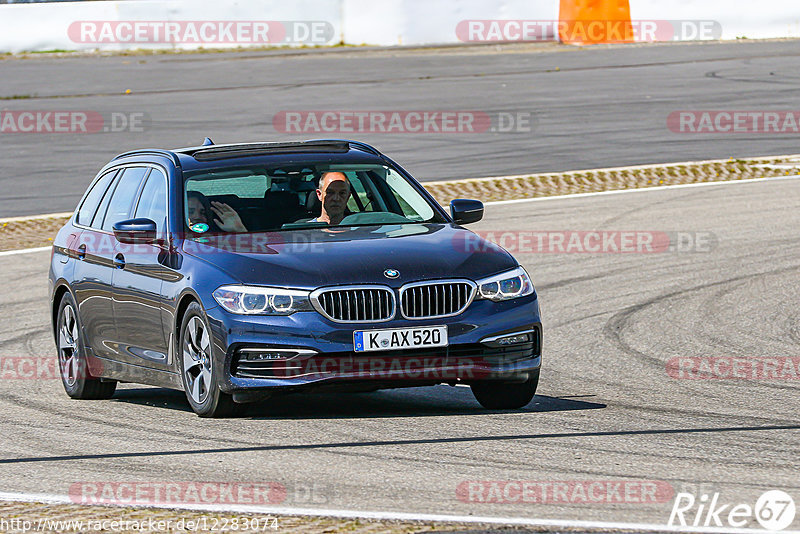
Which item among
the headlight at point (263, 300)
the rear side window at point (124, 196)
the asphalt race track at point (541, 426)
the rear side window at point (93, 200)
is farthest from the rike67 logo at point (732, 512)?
the rear side window at point (93, 200)

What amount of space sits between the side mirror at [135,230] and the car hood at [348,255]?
25cm

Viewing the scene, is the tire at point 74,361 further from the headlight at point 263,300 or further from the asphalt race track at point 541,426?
the headlight at point 263,300

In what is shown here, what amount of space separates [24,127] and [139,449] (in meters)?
21.5

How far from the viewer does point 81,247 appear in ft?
34.6

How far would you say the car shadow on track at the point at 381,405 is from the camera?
29.3ft

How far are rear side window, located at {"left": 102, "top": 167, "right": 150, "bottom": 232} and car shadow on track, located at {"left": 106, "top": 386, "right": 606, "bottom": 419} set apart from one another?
1.28 metres

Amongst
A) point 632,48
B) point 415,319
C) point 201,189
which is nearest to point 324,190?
point 201,189

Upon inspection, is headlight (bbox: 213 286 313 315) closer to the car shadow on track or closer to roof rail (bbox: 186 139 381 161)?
the car shadow on track

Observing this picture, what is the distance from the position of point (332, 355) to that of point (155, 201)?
216 cm

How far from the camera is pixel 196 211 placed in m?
9.48

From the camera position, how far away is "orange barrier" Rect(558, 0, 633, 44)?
3759cm

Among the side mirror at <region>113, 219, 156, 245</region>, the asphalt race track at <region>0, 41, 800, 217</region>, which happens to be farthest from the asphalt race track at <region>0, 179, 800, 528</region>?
the asphalt race track at <region>0, 41, 800, 217</region>

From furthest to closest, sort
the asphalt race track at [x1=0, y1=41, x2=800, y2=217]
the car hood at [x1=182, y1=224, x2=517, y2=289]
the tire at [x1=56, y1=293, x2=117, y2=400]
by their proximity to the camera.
Result: the asphalt race track at [x1=0, y1=41, x2=800, y2=217]
the tire at [x1=56, y1=293, x2=117, y2=400]
the car hood at [x1=182, y1=224, x2=517, y2=289]

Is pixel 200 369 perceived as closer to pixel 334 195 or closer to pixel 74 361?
pixel 334 195
